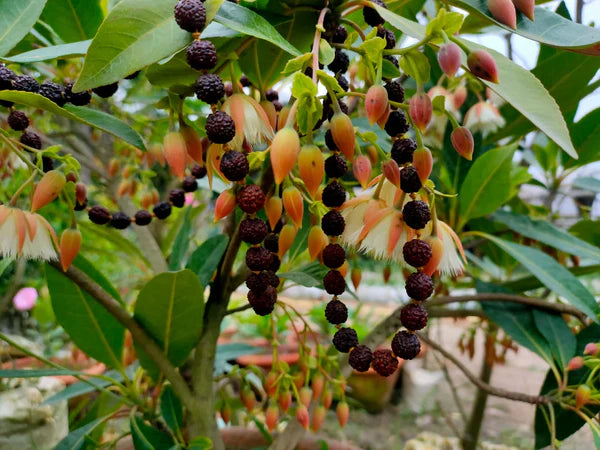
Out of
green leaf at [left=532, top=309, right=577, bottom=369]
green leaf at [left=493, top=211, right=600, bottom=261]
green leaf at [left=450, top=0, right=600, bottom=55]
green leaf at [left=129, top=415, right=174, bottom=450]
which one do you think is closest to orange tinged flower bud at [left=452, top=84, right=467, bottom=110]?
green leaf at [left=493, top=211, right=600, bottom=261]

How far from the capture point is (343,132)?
1.04 ft

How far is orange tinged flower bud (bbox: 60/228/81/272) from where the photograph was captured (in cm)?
48

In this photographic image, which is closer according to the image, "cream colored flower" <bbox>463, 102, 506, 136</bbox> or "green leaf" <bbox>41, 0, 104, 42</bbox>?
"green leaf" <bbox>41, 0, 104, 42</bbox>

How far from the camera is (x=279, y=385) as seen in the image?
2.23 ft

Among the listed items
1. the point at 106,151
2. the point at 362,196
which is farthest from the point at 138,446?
the point at 106,151

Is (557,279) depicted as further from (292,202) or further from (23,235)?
(23,235)

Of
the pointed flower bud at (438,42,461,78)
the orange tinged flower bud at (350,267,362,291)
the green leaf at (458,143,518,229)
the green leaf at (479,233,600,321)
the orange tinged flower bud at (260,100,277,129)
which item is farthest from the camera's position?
the green leaf at (458,143,518,229)

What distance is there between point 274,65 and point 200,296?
0.28 metres

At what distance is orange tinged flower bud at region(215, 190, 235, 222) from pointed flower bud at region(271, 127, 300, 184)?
8 cm

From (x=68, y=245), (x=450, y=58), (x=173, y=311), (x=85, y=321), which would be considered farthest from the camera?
(x=85, y=321)

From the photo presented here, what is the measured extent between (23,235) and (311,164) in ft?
0.96

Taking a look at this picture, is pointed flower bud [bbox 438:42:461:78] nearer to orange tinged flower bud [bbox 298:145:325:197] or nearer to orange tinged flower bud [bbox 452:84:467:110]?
orange tinged flower bud [bbox 298:145:325:197]

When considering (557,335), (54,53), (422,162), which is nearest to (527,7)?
(422,162)

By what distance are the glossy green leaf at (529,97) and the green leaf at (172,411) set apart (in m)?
0.63
